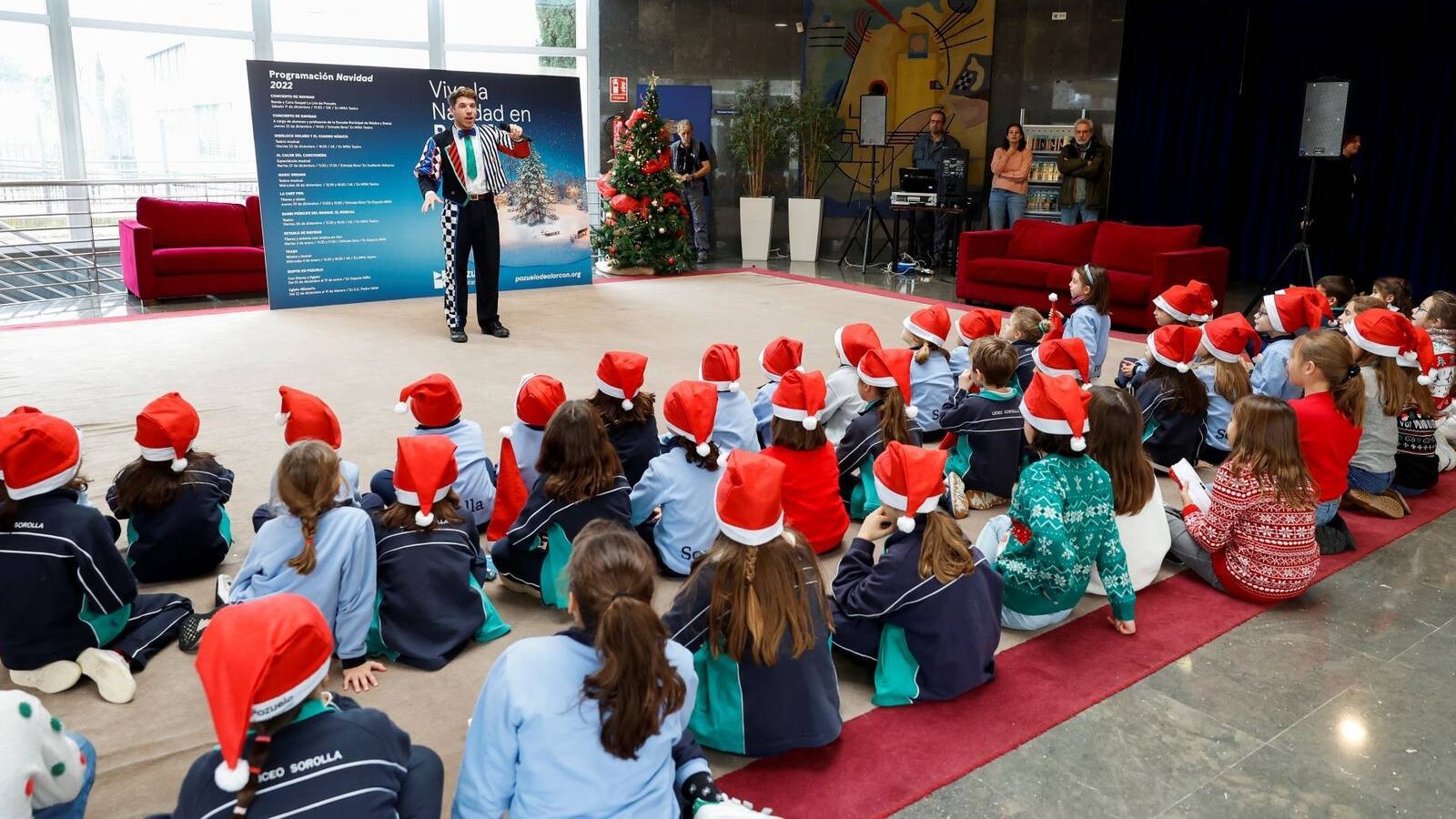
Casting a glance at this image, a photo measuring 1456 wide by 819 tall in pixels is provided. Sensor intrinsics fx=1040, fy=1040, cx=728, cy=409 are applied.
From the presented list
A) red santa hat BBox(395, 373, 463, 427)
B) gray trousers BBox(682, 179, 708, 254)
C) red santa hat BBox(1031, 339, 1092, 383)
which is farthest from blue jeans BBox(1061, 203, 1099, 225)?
red santa hat BBox(395, 373, 463, 427)

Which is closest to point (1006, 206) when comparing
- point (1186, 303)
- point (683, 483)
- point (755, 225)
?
point (755, 225)

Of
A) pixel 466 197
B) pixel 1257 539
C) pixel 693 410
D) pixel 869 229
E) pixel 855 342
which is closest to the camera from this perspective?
pixel 693 410

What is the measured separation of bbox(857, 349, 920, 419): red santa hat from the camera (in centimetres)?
365

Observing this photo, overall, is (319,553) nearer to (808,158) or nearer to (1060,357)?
(1060,357)

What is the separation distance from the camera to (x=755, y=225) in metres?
11.8

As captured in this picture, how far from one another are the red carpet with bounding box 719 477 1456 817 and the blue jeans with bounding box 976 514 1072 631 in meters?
0.04

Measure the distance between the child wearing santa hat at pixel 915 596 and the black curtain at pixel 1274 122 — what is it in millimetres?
8389

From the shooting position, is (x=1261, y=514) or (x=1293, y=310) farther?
(x=1293, y=310)

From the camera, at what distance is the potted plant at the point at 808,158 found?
11.6 meters

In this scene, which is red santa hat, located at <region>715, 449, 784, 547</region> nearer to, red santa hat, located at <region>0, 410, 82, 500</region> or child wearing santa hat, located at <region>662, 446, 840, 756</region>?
child wearing santa hat, located at <region>662, 446, 840, 756</region>

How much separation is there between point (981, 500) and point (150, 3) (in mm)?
10604

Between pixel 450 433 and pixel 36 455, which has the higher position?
pixel 36 455

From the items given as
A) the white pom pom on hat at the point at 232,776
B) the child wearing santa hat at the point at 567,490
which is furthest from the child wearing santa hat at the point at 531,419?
the white pom pom on hat at the point at 232,776

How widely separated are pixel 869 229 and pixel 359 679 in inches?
364
